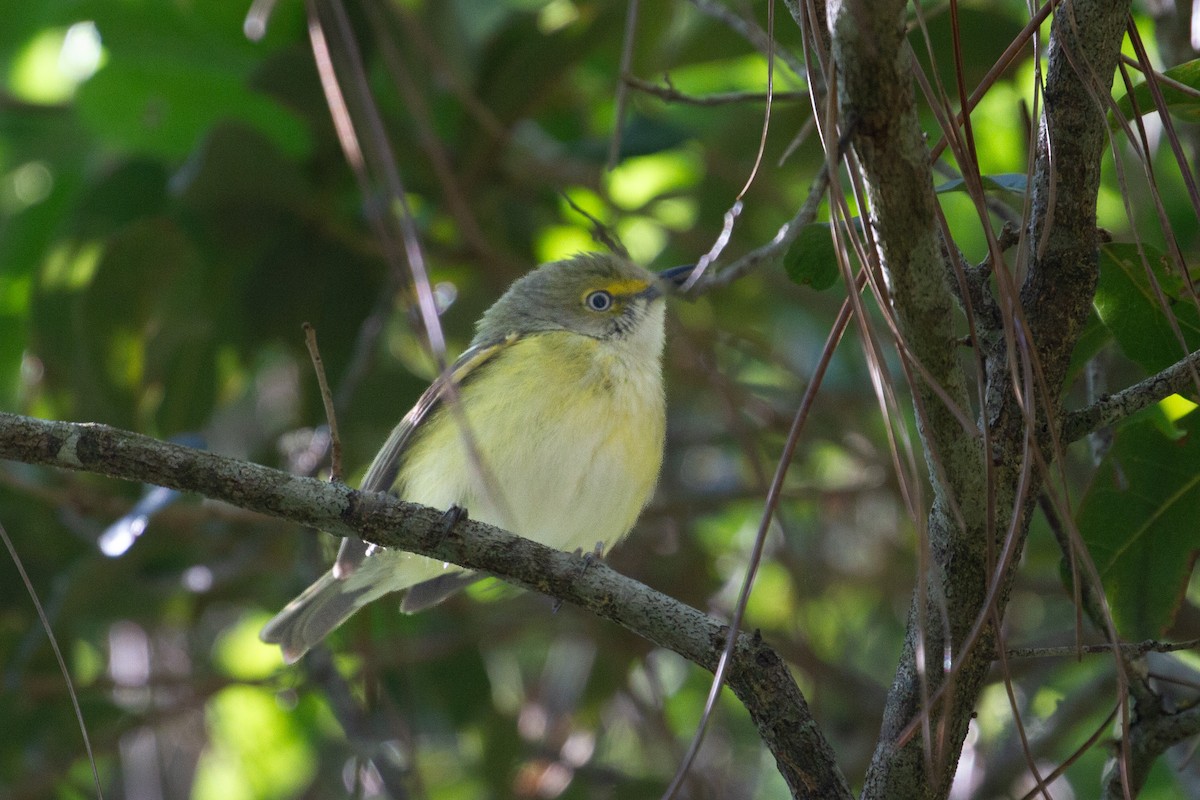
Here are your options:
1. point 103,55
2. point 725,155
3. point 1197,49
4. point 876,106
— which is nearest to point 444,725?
point 725,155

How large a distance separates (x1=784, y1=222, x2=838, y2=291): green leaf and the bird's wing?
149cm

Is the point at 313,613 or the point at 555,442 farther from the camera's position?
the point at 313,613

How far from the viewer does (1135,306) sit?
2.33m

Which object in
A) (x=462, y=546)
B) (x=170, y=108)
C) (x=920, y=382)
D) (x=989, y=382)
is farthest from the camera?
(x=170, y=108)

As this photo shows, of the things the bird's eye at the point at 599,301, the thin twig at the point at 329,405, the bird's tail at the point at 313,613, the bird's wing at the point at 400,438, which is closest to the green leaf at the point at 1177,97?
the thin twig at the point at 329,405

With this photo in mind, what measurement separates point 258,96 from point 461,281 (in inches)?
45.0

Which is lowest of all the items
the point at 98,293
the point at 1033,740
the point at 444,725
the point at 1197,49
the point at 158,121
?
the point at 444,725

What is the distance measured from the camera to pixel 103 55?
4.81 metres

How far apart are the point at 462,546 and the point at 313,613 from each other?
5.69ft

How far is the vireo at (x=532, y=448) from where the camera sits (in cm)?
350

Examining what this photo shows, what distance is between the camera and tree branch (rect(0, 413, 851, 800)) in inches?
78.8

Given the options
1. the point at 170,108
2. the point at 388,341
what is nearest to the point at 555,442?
the point at 170,108

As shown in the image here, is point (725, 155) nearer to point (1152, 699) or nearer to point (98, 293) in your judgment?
point (98, 293)

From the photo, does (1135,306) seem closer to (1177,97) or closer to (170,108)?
(1177,97)
